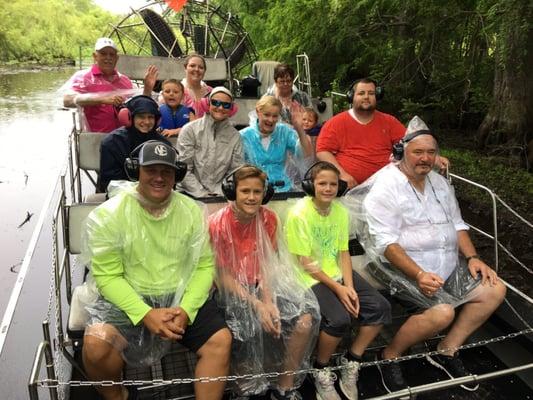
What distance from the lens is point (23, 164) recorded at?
9.48m

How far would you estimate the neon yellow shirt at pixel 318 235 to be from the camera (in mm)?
2859

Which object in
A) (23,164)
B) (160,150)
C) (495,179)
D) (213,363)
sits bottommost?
(23,164)

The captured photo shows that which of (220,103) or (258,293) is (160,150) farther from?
(220,103)

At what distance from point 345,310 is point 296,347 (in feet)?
1.14

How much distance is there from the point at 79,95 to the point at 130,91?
1.59 feet

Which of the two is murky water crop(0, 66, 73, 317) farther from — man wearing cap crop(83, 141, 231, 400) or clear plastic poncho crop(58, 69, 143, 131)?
man wearing cap crop(83, 141, 231, 400)

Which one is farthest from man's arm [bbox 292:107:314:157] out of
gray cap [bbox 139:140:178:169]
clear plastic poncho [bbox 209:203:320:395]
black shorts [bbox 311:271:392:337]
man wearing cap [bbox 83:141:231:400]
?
gray cap [bbox 139:140:178:169]

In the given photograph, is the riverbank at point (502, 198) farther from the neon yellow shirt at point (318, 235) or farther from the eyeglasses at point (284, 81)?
the eyeglasses at point (284, 81)

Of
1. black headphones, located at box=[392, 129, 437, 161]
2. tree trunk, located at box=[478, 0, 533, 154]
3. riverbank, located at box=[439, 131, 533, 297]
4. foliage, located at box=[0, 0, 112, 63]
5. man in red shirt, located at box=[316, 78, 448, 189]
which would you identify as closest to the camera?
black headphones, located at box=[392, 129, 437, 161]

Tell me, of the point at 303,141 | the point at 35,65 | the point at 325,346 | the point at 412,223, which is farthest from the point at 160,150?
the point at 35,65

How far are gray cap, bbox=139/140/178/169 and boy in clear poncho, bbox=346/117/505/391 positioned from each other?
1.38m

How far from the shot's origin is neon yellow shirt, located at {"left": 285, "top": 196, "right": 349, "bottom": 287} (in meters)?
2.86

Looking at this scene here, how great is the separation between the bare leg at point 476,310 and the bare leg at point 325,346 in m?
0.78

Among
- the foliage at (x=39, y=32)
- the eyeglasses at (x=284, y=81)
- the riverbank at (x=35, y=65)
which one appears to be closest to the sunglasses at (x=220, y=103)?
the eyeglasses at (x=284, y=81)
